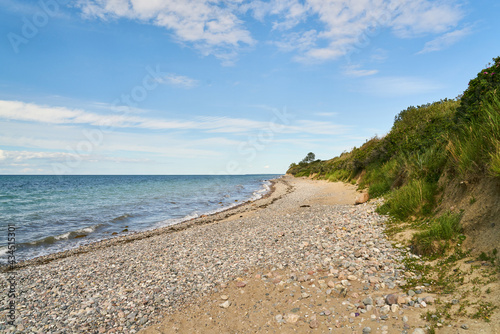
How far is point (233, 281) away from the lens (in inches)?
335

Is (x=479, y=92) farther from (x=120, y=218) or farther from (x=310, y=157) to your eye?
(x=310, y=157)

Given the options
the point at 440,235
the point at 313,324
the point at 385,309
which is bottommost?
the point at 313,324

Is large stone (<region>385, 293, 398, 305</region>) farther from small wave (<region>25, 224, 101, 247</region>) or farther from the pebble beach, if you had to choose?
small wave (<region>25, 224, 101, 247</region>)

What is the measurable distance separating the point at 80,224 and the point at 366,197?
24772 millimetres

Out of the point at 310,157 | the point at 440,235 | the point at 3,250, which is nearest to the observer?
the point at 440,235

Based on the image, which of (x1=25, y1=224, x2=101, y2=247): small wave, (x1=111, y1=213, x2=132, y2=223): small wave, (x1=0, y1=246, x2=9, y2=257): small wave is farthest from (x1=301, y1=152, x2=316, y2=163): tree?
(x1=0, y1=246, x2=9, y2=257): small wave

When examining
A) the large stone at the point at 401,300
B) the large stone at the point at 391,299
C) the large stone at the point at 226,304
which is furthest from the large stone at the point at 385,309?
the large stone at the point at 226,304

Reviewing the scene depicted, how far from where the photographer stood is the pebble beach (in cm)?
605

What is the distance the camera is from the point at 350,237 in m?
10.6

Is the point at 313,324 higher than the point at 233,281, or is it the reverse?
the point at 313,324

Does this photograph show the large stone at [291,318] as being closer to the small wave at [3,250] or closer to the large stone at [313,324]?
the large stone at [313,324]

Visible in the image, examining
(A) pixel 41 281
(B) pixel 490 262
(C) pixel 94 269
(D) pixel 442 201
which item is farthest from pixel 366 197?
(A) pixel 41 281

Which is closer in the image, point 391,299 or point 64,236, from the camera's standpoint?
point 391,299

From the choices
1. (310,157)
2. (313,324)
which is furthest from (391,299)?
(310,157)
